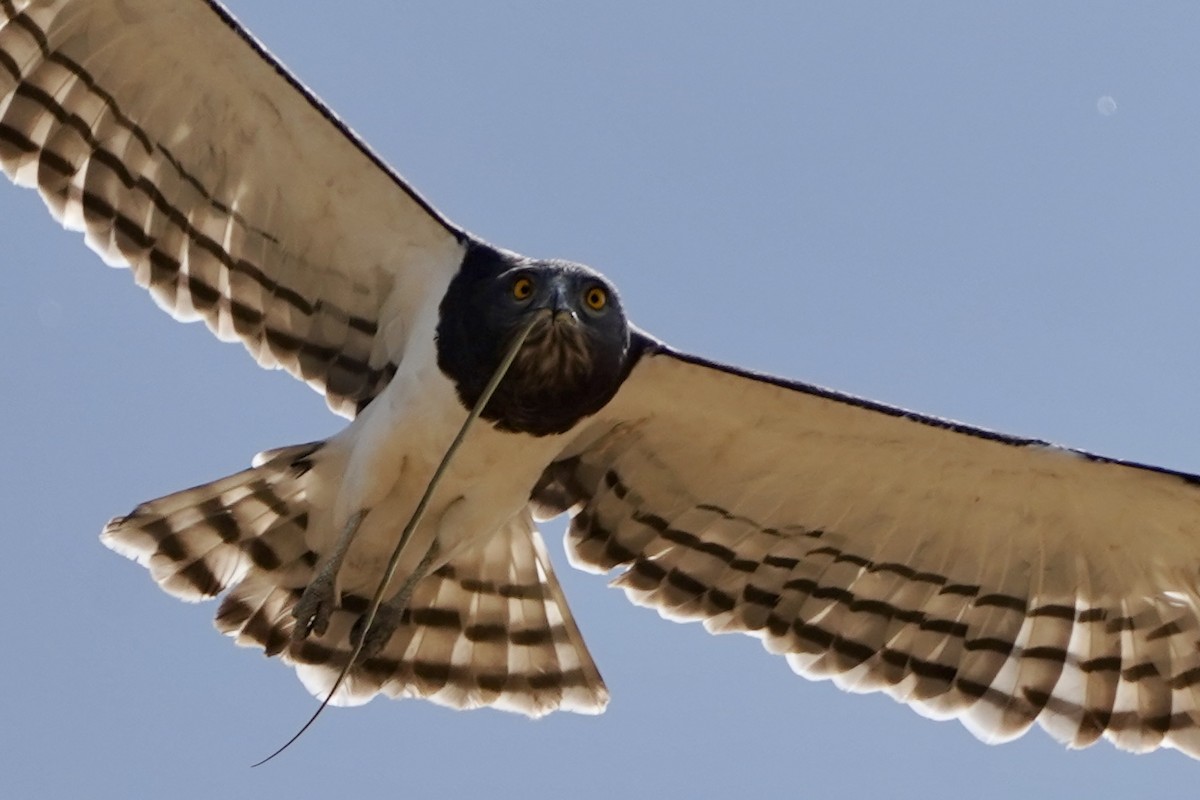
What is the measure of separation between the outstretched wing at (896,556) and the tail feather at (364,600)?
17.2 inches

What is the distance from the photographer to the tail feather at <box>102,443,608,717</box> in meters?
10.2

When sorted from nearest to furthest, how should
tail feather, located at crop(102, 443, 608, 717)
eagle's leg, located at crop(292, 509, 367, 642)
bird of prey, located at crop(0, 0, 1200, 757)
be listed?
bird of prey, located at crop(0, 0, 1200, 757)
eagle's leg, located at crop(292, 509, 367, 642)
tail feather, located at crop(102, 443, 608, 717)

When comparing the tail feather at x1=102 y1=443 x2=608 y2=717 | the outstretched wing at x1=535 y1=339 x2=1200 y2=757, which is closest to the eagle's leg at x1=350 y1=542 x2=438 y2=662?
the tail feather at x1=102 y1=443 x2=608 y2=717

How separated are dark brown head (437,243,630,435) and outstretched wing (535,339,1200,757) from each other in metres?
0.70

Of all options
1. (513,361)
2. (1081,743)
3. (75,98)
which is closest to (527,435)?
(513,361)

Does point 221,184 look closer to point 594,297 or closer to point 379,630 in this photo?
point 594,297

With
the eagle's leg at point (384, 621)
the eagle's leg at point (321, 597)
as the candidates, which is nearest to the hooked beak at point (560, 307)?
the eagle's leg at point (321, 597)

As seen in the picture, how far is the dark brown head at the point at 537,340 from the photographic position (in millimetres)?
9195

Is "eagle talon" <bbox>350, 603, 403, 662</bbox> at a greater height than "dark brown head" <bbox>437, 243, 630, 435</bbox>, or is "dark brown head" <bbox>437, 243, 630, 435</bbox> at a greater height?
"dark brown head" <bbox>437, 243, 630, 435</bbox>

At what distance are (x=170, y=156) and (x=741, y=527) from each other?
3.58m

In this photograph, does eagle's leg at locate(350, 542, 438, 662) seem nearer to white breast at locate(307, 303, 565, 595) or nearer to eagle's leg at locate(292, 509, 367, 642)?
white breast at locate(307, 303, 565, 595)

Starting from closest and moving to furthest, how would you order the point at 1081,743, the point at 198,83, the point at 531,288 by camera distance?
the point at 531,288 → the point at 198,83 → the point at 1081,743

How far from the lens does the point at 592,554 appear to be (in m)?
11.0

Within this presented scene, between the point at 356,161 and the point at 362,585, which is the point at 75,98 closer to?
the point at 356,161
